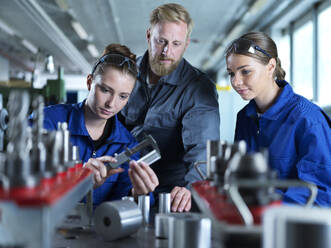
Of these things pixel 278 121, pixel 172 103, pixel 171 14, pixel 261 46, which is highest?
pixel 171 14

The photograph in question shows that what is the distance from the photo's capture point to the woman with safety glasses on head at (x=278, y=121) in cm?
149

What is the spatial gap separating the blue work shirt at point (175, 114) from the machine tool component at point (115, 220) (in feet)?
2.57

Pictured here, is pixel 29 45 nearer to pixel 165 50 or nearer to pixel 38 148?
pixel 165 50

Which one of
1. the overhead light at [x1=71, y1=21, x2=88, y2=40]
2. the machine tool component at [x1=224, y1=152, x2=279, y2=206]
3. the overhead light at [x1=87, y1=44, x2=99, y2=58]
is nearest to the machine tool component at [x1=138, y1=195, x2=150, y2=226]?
the machine tool component at [x1=224, y1=152, x2=279, y2=206]

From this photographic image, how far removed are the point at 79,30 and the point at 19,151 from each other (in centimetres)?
637

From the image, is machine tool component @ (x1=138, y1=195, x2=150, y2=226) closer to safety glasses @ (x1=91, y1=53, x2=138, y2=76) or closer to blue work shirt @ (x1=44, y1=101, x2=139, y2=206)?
blue work shirt @ (x1=44, y1=101, x2=139, y2=206)

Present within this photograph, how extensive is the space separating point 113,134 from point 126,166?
0.17 metres

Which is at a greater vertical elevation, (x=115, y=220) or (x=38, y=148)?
(x=38, y=148)

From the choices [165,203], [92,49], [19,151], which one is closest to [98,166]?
[165,203]

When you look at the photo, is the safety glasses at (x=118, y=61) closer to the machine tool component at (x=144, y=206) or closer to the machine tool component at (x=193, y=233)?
the machine tool component at (x=144, y=206)

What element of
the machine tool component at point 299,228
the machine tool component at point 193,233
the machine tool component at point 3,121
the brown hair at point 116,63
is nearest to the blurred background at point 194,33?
the machine tool component at point 3,121

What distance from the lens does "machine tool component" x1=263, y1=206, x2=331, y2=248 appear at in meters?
0.54

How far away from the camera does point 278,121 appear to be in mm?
1644

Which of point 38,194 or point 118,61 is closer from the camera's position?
point 38,194
